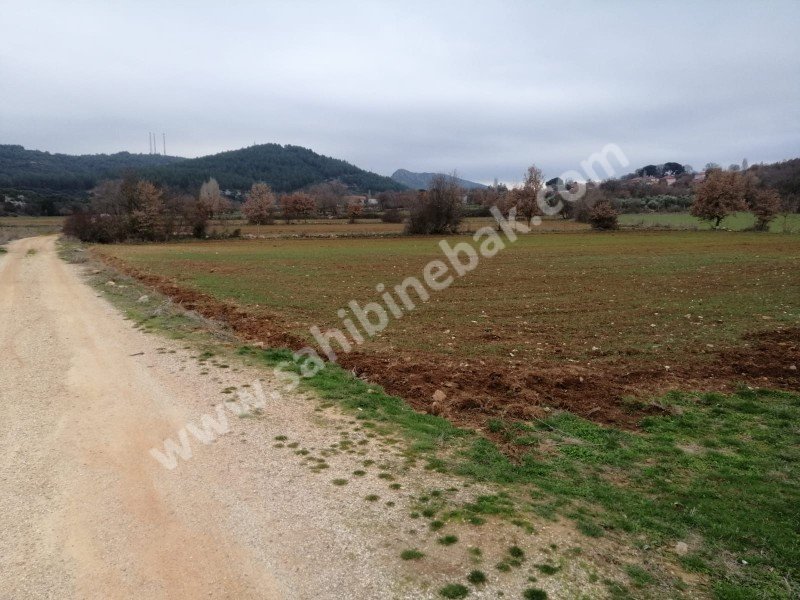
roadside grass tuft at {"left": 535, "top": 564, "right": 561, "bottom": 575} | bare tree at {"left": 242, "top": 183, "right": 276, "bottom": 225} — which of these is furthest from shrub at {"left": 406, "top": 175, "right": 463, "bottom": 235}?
roadside grass tuft at {"left": 535, "top": 564, "right": 561, "bottom": 575}

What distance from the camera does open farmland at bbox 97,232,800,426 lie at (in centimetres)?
853

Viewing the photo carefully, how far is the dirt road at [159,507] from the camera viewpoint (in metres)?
3.86

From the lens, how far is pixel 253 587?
3.78m

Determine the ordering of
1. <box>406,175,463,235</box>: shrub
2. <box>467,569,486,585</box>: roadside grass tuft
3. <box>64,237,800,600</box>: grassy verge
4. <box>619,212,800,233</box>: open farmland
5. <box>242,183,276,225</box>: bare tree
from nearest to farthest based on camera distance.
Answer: <box>467,569,486,585</box>: roadside grass tuft < <box>64,237,800,600</box>: grassy verge < <box>619,212,800,233</box>: open farmland < <box>406,175,463,235</box>: shrub < <box>242,183,276,225</box>: bare tree

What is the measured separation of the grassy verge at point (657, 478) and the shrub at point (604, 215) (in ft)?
230

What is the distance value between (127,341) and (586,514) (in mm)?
10752

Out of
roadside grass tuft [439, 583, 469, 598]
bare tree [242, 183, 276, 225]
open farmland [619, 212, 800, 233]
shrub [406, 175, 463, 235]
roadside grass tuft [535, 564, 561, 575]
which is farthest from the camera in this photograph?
bare tree [242, 183, 276, 225]

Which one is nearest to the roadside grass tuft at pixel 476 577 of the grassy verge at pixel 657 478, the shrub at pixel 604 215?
the grassy verge at pixel 657 478

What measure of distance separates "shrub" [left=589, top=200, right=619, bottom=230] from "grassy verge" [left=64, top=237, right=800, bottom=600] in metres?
70.0

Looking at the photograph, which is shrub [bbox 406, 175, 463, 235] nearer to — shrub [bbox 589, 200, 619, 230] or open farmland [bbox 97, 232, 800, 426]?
shrub [bbox 589, 200, 619, 230]

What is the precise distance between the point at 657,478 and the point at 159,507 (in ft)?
18.4

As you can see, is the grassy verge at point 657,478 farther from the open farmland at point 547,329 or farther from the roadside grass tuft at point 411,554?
the open farmland at point 547,329

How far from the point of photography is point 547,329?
1330cm

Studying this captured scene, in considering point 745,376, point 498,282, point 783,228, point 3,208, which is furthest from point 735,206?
point 3,208
